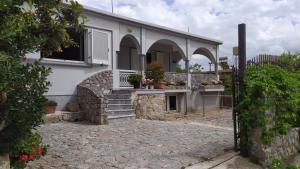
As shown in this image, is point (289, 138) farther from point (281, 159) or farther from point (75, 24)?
point (75, 24)

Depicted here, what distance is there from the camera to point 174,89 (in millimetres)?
17109

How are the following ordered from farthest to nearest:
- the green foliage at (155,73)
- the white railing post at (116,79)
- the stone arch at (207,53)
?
the stone arch at (207,53), the green foliage at (155,73), the white railing post at (116,79)

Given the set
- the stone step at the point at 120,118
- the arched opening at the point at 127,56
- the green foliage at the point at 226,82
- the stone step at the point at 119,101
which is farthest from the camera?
the green foliage at the point at 226,82

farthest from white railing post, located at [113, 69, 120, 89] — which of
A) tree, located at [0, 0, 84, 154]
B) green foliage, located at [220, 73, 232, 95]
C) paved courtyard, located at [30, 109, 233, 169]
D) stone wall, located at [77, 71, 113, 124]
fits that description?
tree, located at [0, 0, 84, 154]

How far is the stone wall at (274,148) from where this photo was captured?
7305 mm

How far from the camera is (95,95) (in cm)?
1173

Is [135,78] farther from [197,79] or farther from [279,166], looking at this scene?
[279,166]

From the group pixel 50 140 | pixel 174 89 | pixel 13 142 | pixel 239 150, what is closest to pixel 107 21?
pixel 174 89

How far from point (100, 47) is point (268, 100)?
7773 mm

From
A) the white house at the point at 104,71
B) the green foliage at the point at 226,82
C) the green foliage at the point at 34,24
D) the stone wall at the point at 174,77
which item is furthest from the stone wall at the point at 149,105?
the green foliage at the point at 34,24

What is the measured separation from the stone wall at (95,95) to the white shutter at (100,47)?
1.90 ft

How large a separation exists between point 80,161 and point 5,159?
226 centimetres

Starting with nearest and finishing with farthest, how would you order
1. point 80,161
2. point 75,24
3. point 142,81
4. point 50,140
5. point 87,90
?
1. point 75,24
2. point 80,161
3. point 50,140
4. point 87,90
5. point 142,81

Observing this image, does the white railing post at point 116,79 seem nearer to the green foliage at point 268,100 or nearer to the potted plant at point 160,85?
the potted plant at point 160,85
